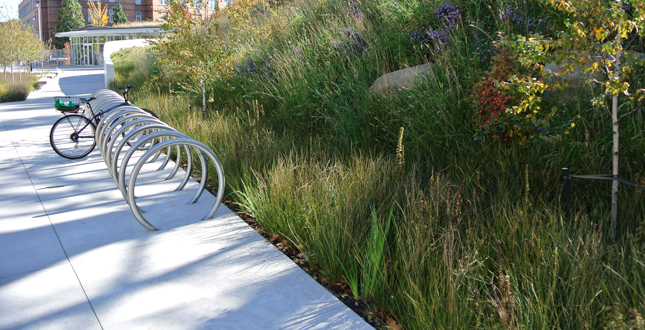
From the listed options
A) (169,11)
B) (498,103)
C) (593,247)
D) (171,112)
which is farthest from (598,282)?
(169,11)

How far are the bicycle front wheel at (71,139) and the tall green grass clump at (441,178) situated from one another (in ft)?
4.82

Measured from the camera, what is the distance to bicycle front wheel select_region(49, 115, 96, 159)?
25.9ft

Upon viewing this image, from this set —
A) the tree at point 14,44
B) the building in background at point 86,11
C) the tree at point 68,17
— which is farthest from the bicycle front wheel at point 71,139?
the tree at point 68,17

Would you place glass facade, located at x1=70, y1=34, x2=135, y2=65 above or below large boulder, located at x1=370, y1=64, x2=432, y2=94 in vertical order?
above

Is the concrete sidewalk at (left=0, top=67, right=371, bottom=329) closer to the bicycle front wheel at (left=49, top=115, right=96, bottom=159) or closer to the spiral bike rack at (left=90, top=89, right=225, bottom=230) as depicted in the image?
the spiral bike rack at (left=90, top=89, right=225, bottom=230)

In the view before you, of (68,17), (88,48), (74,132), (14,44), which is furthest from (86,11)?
(74,132)

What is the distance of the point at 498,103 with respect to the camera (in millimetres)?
5059

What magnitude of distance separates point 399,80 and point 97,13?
73.3 meters

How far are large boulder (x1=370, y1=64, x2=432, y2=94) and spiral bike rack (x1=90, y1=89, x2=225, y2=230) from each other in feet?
8.15

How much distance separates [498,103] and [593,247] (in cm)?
235

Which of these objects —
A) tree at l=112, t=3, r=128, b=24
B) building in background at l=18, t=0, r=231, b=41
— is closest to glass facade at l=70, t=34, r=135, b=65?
tree at l=112, t=3, r=128, b=24

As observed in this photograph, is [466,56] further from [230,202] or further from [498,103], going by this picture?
[230,202]

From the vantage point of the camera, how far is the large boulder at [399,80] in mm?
6492

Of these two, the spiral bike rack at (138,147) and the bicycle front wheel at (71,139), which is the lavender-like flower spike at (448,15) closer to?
the spiral bike rack at (138,147)
